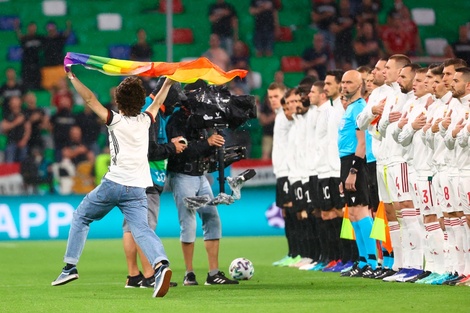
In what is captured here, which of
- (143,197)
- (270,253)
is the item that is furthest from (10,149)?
(143,197)

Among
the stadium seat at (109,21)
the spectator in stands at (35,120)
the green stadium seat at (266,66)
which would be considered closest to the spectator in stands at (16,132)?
the spectator in stands at (35,120)

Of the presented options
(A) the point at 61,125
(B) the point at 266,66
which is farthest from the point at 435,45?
(A) the point at 61,125

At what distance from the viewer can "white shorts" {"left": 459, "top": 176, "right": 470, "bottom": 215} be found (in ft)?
33.8

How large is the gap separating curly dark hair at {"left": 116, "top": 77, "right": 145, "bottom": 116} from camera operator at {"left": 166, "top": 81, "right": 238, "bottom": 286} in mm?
1505

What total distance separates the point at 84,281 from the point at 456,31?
13512mm

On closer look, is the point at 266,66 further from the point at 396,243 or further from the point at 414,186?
the point at 414,186

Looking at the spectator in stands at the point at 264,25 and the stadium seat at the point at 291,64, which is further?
the spectator in stands at the point at 264,25

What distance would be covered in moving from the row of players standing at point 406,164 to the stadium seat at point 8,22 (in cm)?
1228

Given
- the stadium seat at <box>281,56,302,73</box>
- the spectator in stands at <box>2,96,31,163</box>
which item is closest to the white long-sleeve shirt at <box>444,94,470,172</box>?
the spectator in stands at <box>2,96,31,163</box>

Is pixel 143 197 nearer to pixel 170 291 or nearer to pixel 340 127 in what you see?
pixel 170 291

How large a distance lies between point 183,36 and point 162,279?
1568cm

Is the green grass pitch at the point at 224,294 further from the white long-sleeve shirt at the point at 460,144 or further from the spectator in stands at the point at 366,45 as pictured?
the spectator in stands at the point at 366,45

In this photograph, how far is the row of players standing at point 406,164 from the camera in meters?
10.5

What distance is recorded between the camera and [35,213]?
2056cm
